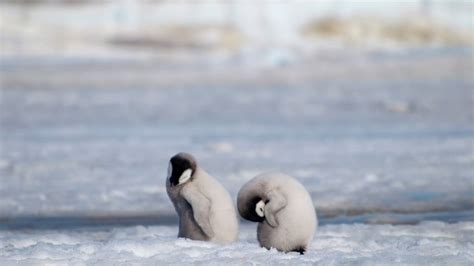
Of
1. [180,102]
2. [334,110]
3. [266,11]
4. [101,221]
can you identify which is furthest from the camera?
[266,11]

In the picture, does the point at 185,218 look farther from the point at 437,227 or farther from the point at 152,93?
the point at 152,93

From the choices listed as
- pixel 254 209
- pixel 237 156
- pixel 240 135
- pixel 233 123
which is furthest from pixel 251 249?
pixel 233 123

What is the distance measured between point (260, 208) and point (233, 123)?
10610 millimetres

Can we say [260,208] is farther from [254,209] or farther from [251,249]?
[251,249]

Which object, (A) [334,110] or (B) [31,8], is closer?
(A) [334,110]

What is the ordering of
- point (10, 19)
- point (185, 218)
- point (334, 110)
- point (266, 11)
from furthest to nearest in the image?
point (266, 11)
point (10, 19)
point (334, 110)
point (185, 218)

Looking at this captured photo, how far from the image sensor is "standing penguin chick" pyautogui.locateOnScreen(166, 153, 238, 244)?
5.72 meters

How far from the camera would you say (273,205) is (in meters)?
5.60

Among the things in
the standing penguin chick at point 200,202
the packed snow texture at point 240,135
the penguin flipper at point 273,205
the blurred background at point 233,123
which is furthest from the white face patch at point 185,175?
the packed snow texture at point 240,135

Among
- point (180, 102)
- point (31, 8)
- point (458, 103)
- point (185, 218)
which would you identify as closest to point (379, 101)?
point (458, 103)

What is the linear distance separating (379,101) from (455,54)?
1669cm

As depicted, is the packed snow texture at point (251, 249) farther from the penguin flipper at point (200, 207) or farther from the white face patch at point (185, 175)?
the white face patch at point (185, 175)

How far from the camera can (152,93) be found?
21.8 meters

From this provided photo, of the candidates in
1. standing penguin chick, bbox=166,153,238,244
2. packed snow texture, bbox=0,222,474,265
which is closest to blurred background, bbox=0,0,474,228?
packed snow texture, bbox=0,222,474,265
